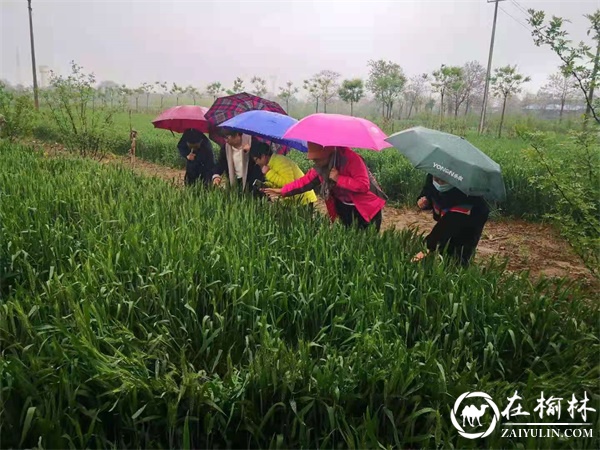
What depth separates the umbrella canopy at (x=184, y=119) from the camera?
4.76m

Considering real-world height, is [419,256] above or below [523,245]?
above

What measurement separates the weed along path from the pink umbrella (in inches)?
40.6

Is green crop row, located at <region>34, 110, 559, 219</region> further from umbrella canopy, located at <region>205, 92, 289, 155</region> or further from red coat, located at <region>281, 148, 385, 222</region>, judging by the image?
umbrella canopy, located at <region>205, 92, 289, 155</region>

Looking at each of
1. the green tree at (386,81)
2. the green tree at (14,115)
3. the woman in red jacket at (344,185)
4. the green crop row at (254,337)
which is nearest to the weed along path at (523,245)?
the woman in red jacket at (344,185)

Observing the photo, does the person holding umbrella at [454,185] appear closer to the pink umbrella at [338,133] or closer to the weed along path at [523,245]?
the pink umbrella at [338,133]

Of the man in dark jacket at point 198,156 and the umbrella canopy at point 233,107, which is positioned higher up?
the umbrella canopy at point 233,107

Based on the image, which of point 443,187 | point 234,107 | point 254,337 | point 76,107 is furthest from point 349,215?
point 76,107

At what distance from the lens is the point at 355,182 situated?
317 centimetres

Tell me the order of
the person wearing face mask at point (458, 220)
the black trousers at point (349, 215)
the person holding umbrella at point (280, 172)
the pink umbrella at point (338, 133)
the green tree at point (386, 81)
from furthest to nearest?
the green tree at point (386, 81), the person holding umbrella at point (280, 172), the black trousers at point (349, 215), the pink umbrella at point (338, 133), the person wearing face mask at point (458, 220)

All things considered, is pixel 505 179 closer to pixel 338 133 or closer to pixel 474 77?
pixel 338 133

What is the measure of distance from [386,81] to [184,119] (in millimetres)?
22096

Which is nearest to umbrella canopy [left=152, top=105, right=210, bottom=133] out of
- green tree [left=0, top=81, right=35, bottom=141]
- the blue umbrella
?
the blue umbrella

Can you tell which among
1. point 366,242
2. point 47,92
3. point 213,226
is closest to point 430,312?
point 366,242

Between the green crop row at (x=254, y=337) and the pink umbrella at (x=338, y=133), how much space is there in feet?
1.98
